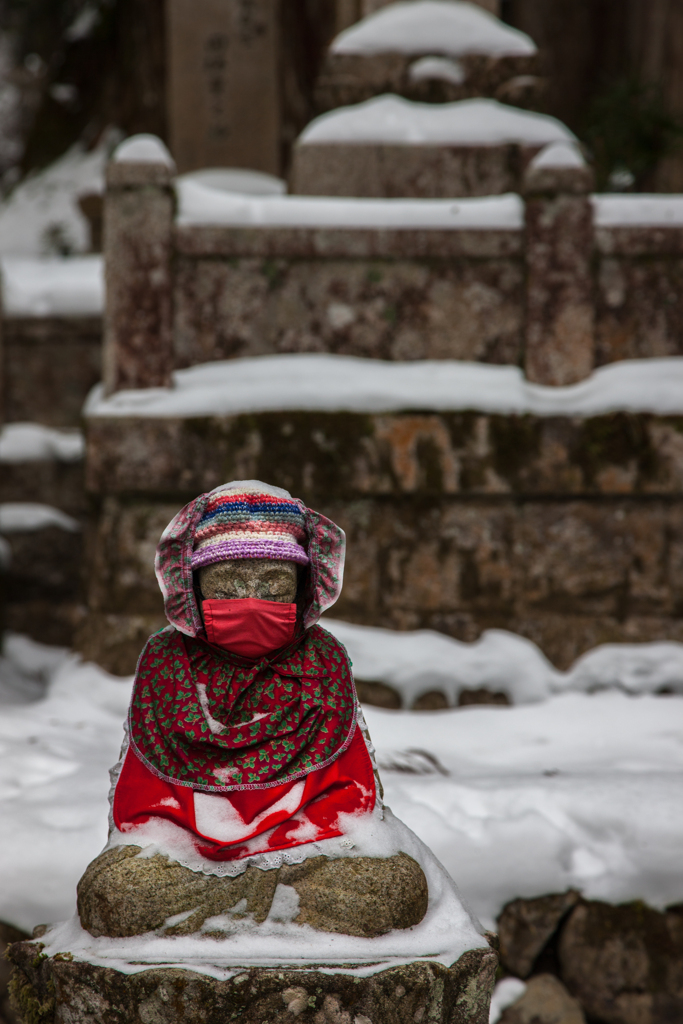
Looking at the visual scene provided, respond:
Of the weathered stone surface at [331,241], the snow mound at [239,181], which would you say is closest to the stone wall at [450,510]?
the weathered stone surface at [331,241]

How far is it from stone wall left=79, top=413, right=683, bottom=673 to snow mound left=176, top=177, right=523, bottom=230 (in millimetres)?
974

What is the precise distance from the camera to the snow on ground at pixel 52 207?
1127 centimetres

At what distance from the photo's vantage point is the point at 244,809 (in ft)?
6.54

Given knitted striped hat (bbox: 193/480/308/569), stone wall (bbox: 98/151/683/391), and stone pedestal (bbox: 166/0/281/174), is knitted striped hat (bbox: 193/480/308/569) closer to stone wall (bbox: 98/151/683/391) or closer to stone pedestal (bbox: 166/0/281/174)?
stone wall (bbox: 98/151/683/391)

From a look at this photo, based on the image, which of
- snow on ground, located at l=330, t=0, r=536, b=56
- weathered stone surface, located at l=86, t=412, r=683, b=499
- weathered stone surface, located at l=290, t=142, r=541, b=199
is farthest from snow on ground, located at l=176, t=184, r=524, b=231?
snow on ground, located at l=330, t=0, r=536, b=56

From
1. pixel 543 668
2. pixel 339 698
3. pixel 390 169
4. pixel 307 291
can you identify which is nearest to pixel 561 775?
pixel 543 668

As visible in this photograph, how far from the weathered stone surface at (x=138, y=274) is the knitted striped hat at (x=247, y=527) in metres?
2.60

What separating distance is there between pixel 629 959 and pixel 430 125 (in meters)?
4.36

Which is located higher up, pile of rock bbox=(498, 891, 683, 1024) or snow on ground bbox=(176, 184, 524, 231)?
snow on ground bbox=(176, 184, 524, 231)

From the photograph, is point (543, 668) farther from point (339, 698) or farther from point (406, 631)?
point (339, 698)

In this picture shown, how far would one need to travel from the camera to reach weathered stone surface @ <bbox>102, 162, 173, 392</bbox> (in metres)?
4.49

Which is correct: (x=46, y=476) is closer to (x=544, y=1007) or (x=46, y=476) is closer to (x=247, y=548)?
(x=544, y=1007)

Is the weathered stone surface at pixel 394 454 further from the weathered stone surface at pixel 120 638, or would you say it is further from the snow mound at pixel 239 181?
the snow mound at pixel 239 181

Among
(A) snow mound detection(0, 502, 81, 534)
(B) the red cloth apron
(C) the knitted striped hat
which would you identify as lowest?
(A) snow mound detection(0, 502, 81, 534)
